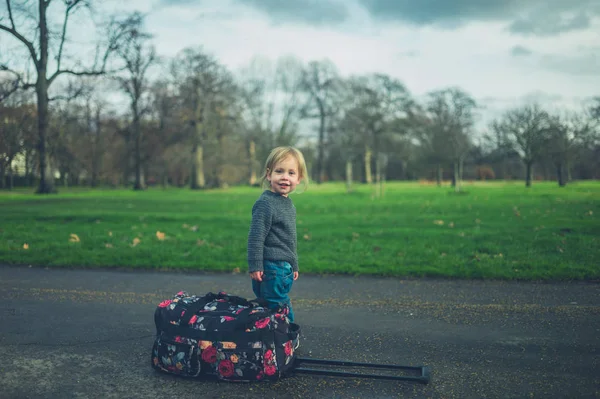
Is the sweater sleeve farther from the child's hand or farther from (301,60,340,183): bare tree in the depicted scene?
(301,60,340,183): bare tree

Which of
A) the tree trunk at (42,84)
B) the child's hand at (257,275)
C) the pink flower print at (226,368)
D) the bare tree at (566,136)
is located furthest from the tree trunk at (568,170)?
the pink flower print at (226,368)

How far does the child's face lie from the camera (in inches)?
165

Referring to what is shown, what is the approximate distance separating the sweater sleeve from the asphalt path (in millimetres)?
958

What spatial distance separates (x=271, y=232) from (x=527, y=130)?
140ft

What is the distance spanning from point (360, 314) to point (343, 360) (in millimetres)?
1509

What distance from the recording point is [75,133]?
166ft

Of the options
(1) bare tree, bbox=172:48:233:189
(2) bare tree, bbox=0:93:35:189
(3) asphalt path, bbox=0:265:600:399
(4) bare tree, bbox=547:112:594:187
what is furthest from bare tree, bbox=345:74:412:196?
(3) asphalt path, bbox=0:265:600:399

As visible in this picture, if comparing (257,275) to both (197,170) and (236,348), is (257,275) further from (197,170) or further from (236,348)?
(197,170)

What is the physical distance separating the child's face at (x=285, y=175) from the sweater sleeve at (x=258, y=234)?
0.21 metres

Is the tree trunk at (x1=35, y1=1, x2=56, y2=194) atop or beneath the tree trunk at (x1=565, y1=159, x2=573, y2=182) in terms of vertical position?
atop

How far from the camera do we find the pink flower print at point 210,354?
364 cm

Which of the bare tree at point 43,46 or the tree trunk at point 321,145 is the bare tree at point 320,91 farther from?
the bare tree at point 43,46

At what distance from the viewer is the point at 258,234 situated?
4.04 meters

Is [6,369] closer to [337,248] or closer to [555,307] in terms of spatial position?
[555,307]
